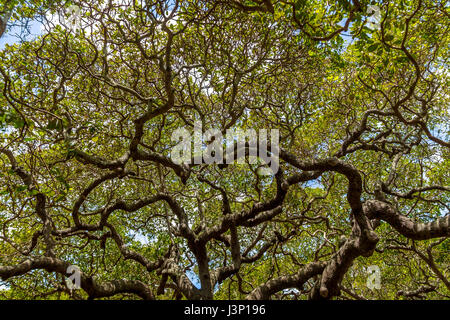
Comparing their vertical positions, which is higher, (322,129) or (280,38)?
(280,38)

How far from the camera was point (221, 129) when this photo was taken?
7879mm

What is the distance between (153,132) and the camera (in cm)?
953

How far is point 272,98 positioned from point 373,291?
875cm

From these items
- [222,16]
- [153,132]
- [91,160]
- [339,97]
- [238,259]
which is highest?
[222,16]

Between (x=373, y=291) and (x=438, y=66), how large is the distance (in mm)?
8523

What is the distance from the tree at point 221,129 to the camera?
5.84 metres

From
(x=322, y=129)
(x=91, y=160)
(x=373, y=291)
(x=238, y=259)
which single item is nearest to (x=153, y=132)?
(x=91, y=160)

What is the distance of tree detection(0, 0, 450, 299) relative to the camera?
5840mm

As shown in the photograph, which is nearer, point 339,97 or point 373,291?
point 339,97
